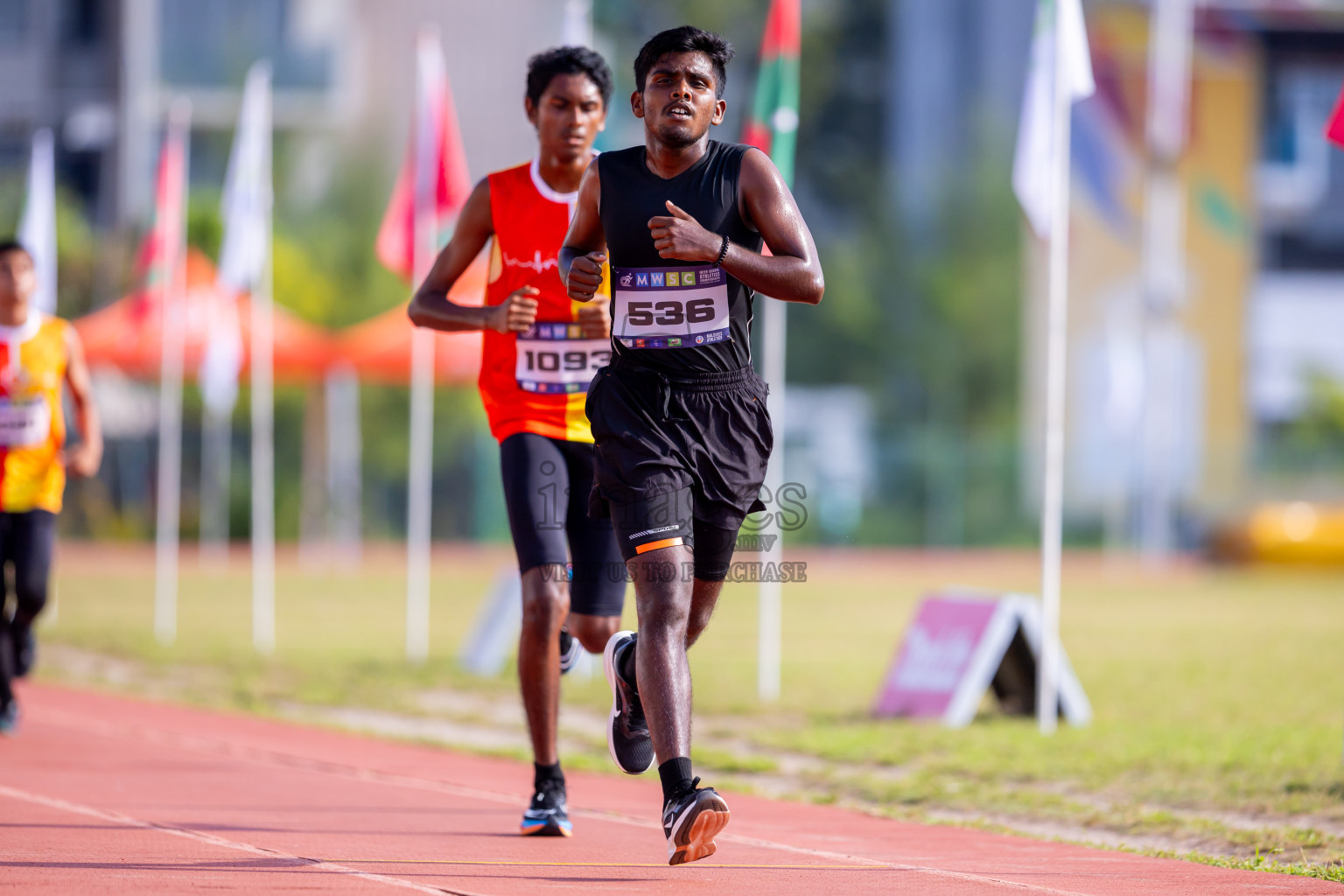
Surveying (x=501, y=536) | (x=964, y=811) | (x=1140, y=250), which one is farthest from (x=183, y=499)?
(x=964, y=811)

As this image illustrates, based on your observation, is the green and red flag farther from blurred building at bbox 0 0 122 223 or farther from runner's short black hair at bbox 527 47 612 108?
blurred building at bbox 0 0 122 223

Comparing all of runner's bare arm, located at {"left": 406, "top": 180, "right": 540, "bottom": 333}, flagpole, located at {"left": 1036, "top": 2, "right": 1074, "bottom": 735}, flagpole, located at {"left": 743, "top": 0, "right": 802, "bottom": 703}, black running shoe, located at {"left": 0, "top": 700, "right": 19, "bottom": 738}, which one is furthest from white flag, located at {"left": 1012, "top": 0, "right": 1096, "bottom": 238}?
black running shoe, located at {"left": 0, "top": 700, "right": 19, "bottom": 738}

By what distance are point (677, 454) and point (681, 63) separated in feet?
3.76

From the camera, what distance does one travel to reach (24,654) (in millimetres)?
8352

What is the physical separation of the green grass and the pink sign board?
0.83ft

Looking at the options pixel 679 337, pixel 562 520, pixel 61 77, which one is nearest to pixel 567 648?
pixel 562 520

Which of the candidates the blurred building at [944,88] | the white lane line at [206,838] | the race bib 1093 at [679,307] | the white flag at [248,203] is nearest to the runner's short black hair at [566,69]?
the race bib 1093 at [679,307]

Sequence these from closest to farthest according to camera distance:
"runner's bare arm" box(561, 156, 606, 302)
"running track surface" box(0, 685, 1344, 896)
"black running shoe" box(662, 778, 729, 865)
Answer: "black running shoe" box(662, 778, 729, 865) → "running track surface" box(0, 685, 1344, 896) → "runner's bare arm" box(561, 156, 606, 302)

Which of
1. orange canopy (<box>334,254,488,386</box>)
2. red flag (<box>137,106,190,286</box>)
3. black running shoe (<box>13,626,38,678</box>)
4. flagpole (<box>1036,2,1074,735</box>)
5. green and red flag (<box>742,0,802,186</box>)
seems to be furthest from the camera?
orange canopy (<box>334,254,488,386</box>)

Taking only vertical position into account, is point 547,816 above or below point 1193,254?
below

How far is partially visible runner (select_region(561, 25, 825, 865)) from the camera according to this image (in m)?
4.82

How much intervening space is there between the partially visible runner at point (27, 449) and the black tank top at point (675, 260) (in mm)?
4367

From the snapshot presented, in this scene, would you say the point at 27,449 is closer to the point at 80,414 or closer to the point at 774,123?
the point at 80,414

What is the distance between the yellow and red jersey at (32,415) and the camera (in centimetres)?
819
